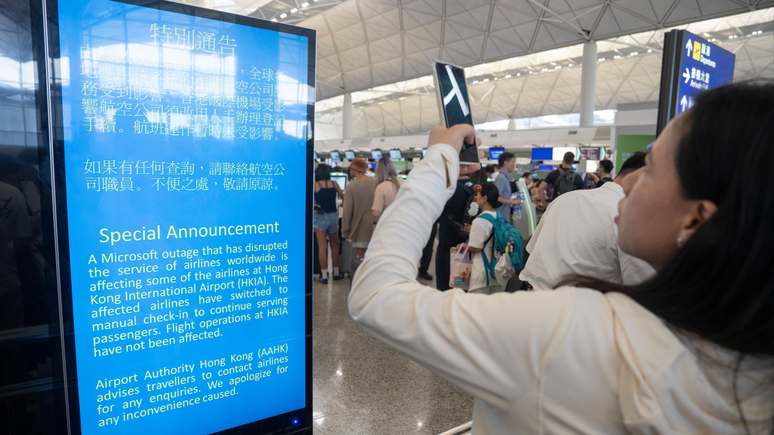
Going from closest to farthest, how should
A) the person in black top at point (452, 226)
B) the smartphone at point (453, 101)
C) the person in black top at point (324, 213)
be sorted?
the smartphone at point (453, 101) < the person in black top at point (452, 226) < the person in black top at point (324, 213)

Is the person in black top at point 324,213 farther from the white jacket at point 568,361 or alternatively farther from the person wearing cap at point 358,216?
the white jacket at point 568,361

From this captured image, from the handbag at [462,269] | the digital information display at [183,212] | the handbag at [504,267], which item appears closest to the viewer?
the digital information display at [183,212]

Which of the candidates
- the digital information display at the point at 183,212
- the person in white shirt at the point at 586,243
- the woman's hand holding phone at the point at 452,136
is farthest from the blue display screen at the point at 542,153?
the woman's hand holding phone at the point at 452,136

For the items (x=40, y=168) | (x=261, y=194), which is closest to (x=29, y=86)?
(x=40, y=168)

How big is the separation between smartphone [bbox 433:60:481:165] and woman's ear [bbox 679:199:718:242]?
A: 491 mm

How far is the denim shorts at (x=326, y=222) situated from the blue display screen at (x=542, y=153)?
1084 cm

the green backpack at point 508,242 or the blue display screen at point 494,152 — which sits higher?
the blue display screen at point 494,152

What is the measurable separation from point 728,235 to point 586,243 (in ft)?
4.16

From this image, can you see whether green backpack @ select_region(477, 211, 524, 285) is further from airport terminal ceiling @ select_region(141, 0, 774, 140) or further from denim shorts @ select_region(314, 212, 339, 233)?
airport terminal ceiling @ select_region(141, 0, 774, 140)

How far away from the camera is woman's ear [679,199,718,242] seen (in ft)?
1.95

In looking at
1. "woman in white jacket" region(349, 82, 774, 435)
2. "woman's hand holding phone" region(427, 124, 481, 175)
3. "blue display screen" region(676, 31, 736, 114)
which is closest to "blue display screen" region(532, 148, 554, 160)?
"blue display screen" region(676, 31, 736, 114)

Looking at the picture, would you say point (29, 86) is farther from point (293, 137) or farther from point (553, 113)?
point (553, 113)

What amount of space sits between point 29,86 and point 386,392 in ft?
8.40

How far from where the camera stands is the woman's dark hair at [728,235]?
546 millimetres
